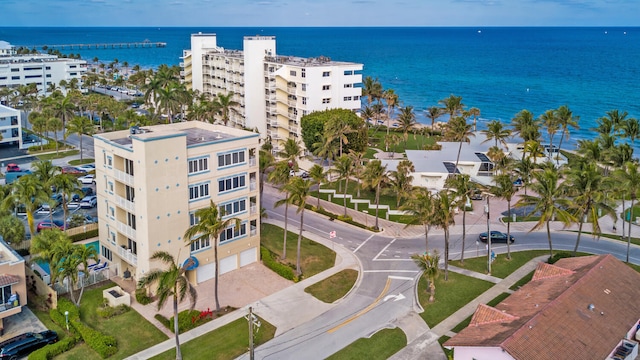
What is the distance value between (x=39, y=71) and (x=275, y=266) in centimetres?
13900

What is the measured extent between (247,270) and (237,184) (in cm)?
840

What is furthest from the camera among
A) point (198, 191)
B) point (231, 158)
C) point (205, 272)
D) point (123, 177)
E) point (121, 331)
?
point (231, 158)

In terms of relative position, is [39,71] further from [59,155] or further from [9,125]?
[59,155]

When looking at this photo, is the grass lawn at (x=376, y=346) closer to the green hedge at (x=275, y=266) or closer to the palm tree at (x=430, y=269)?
the palm tree at (x=430, y=269)

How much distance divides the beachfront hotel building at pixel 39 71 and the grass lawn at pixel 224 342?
141 metres

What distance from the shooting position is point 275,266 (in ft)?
184

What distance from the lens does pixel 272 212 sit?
244 ft

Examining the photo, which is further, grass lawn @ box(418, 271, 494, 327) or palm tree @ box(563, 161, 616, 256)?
palm tree @ box(563, 161, 616, 256)

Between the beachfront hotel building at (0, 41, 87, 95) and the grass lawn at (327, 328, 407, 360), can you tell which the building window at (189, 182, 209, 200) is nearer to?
the grass lawn at (327, 328, 407, 360)

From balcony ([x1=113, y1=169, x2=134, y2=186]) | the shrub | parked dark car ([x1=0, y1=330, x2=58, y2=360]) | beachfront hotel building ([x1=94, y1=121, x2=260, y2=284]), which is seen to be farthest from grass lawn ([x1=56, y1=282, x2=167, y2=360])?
balcony ([x1=113, y1=169, x2=134, y2=186])

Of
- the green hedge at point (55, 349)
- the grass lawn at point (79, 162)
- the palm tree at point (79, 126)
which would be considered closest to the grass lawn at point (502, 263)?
the green hedge at point (55, 349)

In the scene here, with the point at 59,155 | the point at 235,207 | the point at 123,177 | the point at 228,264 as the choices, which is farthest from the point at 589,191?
the point at 59,155

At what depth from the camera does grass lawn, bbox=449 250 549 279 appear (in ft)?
185

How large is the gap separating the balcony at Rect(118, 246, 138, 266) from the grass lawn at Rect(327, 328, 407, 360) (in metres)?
20.0
